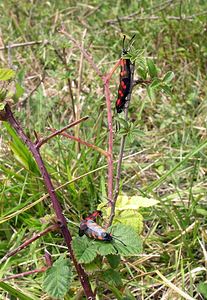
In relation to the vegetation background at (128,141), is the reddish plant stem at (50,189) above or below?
above

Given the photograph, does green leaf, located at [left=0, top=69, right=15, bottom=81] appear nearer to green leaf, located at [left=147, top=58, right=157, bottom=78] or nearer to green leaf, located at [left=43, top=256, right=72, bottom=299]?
green leaf, located at [left=147, top=58, right=157, bottom=78]

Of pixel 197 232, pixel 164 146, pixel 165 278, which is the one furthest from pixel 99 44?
pixel 165 278

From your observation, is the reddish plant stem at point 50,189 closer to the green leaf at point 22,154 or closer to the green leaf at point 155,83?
the green leaf at point 155,83

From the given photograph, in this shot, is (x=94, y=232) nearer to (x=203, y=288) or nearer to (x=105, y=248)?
(x=105, y=248)

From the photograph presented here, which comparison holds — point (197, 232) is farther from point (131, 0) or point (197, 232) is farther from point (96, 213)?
point (131, 0)

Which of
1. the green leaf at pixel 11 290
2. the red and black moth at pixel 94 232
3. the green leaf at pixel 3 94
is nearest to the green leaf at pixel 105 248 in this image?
the red and black moth at pixel 94 232

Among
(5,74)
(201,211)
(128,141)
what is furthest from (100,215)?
(201,211)
